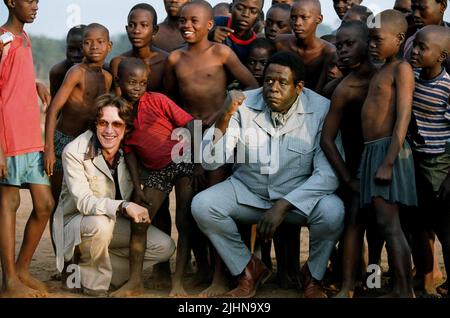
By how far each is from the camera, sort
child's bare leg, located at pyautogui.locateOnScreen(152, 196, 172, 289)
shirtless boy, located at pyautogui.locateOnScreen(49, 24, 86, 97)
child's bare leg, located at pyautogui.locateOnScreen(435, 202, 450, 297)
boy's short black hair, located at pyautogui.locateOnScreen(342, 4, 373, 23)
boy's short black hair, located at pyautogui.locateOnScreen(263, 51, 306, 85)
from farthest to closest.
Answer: shirtless boy, located at pyautogui.locateOnScreen(49, 24, 86, 97)
boy's short black hair, located at pyautogui.locateOnScreen(342, 4, 373, 23)
child's bare leg, located at pyautogui.locateOnScreen(152, 196, 172, 289)
boy's short black hair, located at pyautogui.locateOnScreen(263, 51, 306, 85)
child's bare leg, located at pyautogui.locateOnScreen(435, 202, 450, 297)

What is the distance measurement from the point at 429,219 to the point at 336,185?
29.4 inches

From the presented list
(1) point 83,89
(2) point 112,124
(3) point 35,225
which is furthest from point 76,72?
(3) point 35,225

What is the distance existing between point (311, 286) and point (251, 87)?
5.34ft

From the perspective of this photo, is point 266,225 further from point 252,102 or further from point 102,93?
point 102,93

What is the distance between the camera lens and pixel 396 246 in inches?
219

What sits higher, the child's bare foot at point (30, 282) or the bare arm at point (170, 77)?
the bare arm at point (170, 77)

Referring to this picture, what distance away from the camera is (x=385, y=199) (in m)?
5.64

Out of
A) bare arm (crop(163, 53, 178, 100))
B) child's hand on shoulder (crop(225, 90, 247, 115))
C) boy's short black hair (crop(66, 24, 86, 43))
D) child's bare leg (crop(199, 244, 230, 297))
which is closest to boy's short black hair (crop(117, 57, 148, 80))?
bare arm (crop(163, 53, 178, 100))

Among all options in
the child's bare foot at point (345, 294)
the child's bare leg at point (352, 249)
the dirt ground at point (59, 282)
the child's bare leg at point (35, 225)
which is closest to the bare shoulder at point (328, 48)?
the child's bare leg at point (352, 249)

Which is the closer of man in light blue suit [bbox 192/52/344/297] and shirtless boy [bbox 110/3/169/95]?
man in light blue suit [bbox 192/52/344/297]

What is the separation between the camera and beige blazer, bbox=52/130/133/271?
6082 millimetres

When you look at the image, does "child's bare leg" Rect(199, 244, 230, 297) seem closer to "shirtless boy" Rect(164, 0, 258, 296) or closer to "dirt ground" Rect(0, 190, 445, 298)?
"dirt ground" Rect(0, 190, 445, 298)

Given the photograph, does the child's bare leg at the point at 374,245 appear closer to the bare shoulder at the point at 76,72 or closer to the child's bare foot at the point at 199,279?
the child's bare foot at the point at 199,279

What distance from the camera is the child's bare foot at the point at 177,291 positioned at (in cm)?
610
